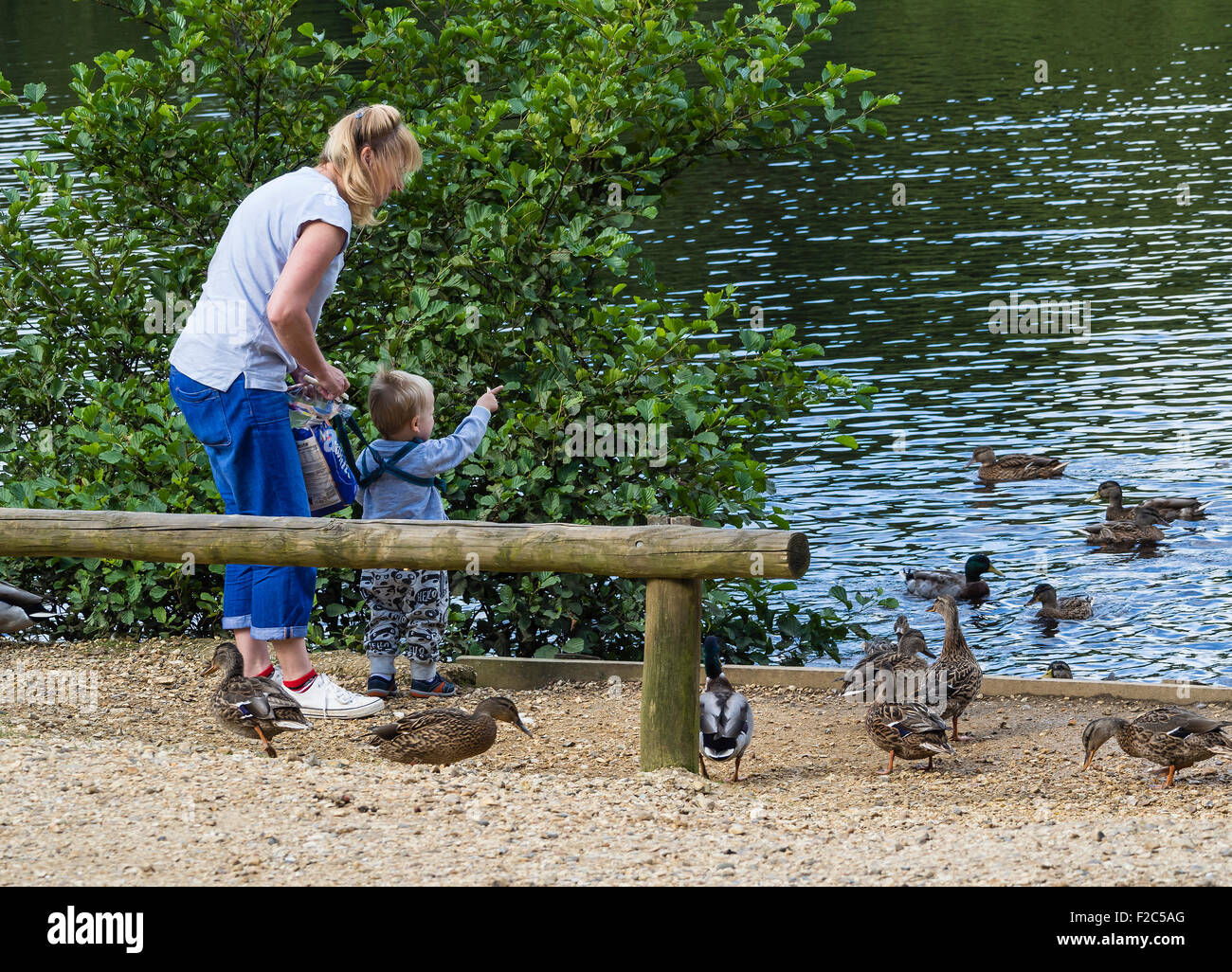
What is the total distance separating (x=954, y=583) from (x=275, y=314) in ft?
23.8

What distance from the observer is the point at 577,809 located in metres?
5.80

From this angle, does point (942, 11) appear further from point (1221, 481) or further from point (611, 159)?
point (611, 159)

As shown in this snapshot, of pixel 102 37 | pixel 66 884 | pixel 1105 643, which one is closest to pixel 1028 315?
pixel 1105 643

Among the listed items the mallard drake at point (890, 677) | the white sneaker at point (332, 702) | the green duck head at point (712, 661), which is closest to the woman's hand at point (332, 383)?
the white sneaker at point (332, 702)

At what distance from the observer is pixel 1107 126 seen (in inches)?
1158

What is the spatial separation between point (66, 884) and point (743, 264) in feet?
59.6

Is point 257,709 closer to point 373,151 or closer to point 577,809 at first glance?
point 577,809

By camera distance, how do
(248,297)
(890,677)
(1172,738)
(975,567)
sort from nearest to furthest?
(248,297), (1172,738), (890,677), (975,567)

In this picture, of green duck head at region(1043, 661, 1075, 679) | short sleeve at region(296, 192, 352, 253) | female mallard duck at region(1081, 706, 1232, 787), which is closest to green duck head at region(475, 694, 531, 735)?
short sleeve at region(296, 192, 352, 253)

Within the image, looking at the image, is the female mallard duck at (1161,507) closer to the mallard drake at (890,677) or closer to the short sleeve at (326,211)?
the mallard drake at (890,677)

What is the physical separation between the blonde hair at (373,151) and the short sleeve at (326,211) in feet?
0.49

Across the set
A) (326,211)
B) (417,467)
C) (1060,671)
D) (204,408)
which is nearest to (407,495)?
(417,467)

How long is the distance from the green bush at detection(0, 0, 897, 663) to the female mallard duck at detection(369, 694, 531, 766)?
1.73 m

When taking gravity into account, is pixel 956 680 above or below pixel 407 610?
below
